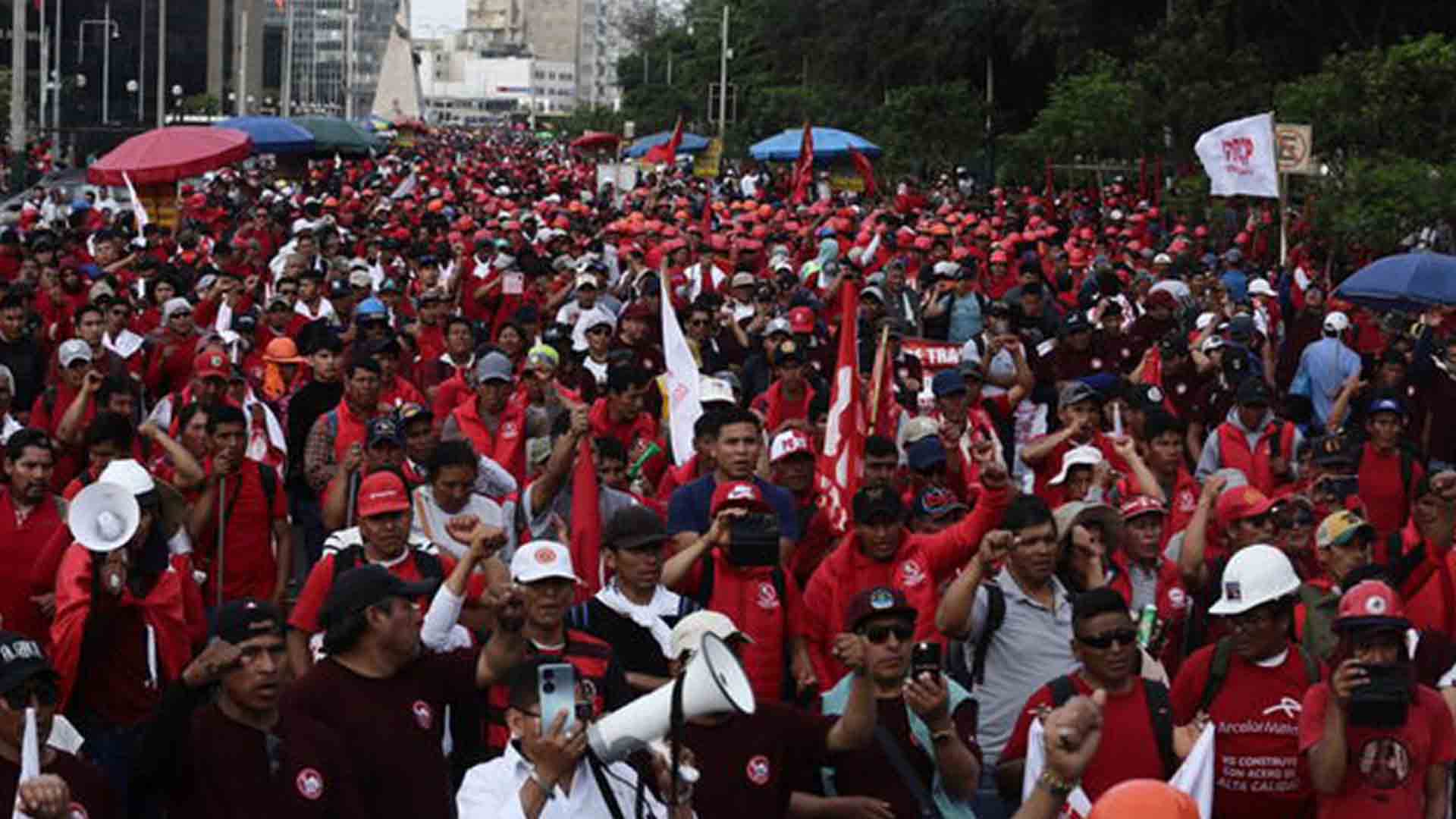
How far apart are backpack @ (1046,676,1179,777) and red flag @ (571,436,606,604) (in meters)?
3.15

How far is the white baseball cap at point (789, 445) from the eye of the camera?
10.1 metres

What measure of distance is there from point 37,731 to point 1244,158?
18.8 m

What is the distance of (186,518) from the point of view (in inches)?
389

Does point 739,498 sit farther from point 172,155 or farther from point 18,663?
point 172,155

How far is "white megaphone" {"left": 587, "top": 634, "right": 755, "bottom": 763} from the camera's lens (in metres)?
5.36

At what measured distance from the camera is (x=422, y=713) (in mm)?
6660

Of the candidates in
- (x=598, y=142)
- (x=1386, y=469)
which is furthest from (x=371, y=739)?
(x=598, y=142)

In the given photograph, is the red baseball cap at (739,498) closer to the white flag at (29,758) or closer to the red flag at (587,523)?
the red flag at (587,523)

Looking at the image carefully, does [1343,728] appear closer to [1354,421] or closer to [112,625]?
[112,625]

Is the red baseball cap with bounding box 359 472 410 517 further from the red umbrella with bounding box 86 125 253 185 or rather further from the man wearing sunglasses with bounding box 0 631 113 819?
the red umbrella with bounding box 86 125 253 185

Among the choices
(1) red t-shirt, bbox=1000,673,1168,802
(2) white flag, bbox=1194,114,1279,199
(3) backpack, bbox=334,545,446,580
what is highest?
(2) white flag, bbox=1194,114,1279,199

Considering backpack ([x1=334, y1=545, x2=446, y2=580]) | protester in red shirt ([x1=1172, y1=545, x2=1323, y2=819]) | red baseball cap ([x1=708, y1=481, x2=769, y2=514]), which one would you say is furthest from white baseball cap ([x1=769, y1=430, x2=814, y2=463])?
protester in red shirt ([x1=1172, y1=545, x2=1323, y2=819])

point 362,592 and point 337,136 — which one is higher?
point 362,592

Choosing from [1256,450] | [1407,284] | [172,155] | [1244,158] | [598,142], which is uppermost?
[1244,158]
